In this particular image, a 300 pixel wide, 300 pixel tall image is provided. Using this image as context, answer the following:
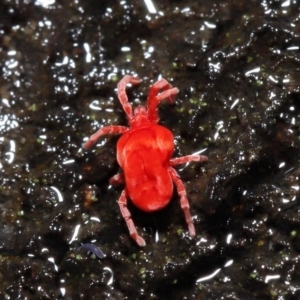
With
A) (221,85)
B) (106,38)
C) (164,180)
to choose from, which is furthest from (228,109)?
(106,38)

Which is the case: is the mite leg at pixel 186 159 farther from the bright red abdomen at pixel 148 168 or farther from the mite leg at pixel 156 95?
the mite leg at pixel 156 95

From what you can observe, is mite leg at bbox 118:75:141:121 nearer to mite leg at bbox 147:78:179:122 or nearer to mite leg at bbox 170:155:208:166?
mite leg at bbox 147:78:179:122

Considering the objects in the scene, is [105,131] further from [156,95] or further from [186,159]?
[186,159]

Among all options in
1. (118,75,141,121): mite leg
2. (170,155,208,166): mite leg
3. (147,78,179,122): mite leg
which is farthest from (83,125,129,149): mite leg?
(170,155,208,166): mite leg

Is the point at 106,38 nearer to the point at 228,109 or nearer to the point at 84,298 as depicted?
the point at 228,109

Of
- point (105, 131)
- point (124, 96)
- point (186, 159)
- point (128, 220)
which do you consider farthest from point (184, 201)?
point (124, 96)

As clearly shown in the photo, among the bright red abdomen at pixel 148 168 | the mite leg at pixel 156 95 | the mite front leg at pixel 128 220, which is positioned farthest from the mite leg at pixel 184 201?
the mite leg at pixel 156 95
